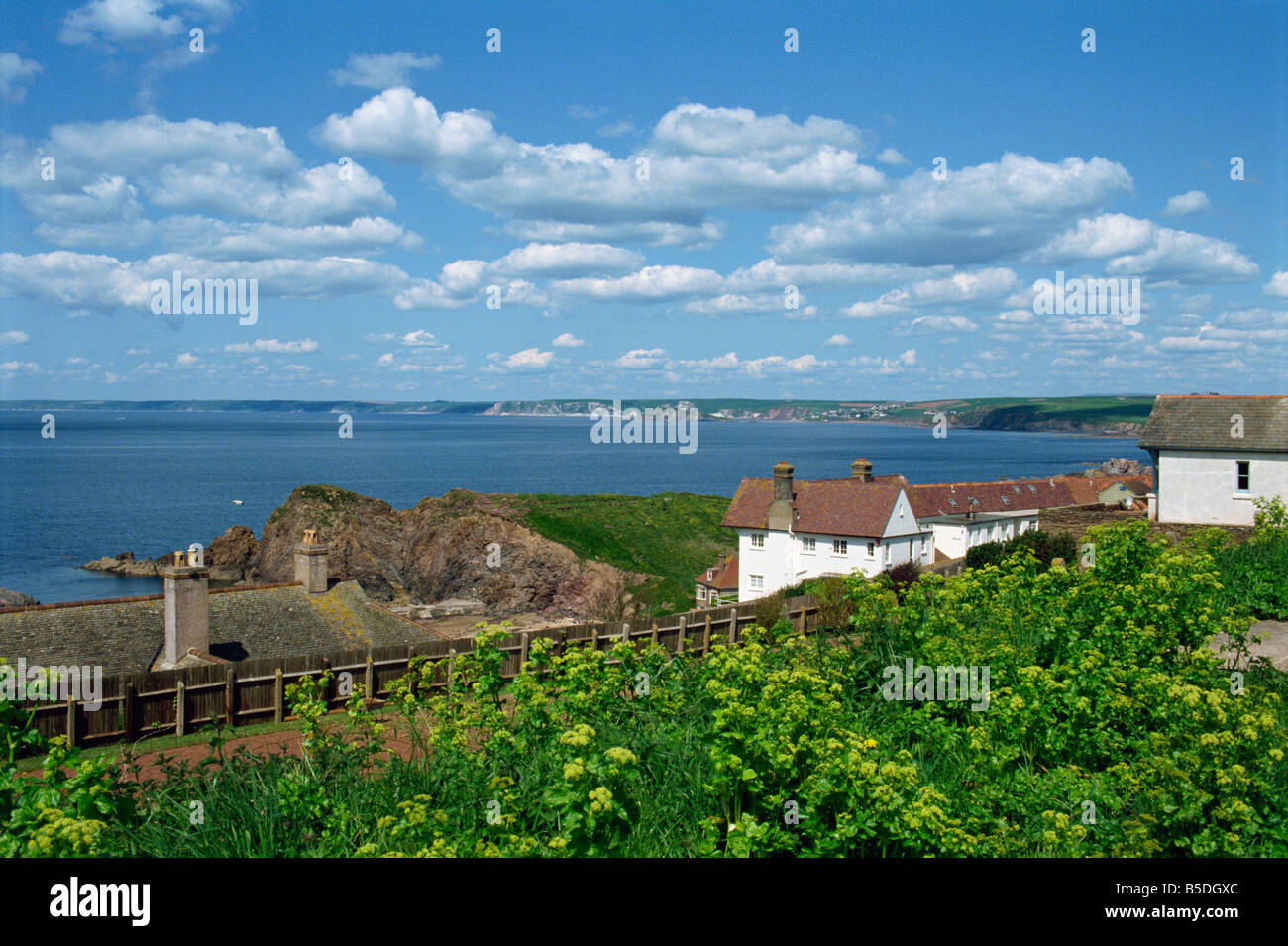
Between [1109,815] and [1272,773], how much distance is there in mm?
1295

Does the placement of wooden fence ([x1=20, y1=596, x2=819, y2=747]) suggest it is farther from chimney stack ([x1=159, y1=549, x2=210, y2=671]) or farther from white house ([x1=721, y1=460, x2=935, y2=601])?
white house ([x1=721, y1=460, x2=935, y2=601])

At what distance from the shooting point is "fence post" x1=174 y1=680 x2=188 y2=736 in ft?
56.8

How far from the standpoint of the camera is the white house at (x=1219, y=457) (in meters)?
31.0

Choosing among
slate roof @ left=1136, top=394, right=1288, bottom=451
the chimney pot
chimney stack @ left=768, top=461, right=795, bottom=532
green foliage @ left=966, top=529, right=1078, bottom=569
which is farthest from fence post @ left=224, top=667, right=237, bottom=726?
the chimney pot

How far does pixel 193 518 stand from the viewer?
10769cm

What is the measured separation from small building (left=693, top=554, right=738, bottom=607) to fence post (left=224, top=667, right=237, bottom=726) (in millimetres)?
32261

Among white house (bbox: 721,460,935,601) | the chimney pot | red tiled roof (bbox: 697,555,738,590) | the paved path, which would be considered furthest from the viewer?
red tiled roof (bbox: 697,555,738,590)

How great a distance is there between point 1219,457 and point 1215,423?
134 cm

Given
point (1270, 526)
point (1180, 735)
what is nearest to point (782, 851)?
point (1180, 735)

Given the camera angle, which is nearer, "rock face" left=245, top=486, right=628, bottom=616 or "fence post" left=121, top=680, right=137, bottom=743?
"fence post" left=121, top=680, right=137, bottom=743

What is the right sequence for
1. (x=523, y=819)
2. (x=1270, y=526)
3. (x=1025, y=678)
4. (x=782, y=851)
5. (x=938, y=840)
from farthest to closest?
(x=1270, y=526)
(x=1025, y=678)
(x=523, y=819)
(x=782, y=851)
(x=938, y=840)

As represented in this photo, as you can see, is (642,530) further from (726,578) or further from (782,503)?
(782,503)

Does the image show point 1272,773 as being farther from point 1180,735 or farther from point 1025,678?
point 1025,678

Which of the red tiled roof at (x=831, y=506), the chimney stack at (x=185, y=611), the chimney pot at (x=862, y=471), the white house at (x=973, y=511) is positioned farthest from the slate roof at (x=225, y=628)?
the white house at (x=973, y=511)
